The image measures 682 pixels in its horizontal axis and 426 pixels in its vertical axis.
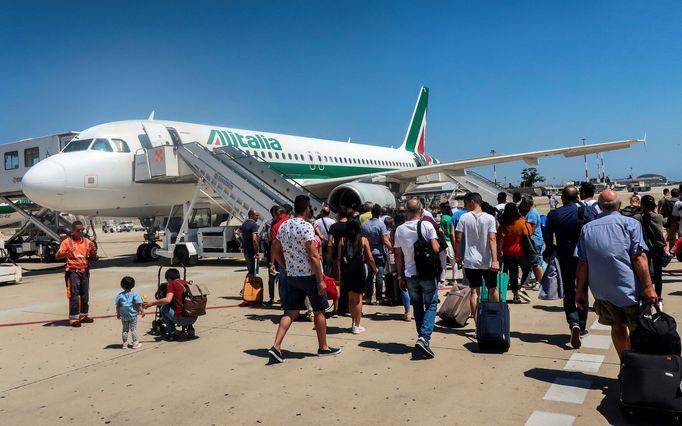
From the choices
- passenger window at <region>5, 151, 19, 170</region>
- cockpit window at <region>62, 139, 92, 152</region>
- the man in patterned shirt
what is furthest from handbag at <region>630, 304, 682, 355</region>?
passenger window at <region>5, 151, 19, 170</region>

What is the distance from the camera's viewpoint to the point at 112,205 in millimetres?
14242

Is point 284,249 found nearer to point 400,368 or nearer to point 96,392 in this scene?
point 400,368

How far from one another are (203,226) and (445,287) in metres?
8.98

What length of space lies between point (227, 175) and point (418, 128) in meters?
19.9

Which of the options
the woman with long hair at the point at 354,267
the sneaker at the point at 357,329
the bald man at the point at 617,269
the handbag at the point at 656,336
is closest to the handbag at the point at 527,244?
the woman with long hair at the point at 354,267

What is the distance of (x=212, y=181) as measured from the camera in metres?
13.8

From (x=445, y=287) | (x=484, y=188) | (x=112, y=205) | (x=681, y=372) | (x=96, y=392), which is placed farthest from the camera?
(x=484, y=188)

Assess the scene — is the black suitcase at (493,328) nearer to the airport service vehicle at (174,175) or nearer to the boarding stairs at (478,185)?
the airport service vehicle at (174,175)

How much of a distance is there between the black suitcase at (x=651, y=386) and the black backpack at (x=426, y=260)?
6.87 ft

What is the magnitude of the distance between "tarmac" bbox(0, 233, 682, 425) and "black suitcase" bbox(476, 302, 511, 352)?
14cm

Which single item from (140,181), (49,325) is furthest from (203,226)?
(49,325)

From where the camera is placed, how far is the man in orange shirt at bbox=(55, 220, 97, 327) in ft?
24.5

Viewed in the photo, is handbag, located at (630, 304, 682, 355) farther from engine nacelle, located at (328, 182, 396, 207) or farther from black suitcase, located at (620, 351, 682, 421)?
engine nacelle, located at (328, 182, 396, 207)

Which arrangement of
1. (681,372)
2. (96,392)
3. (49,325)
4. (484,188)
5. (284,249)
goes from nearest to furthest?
1. (681,372)
2. (96,392)
3. (284,249)
4. (49,325)
5. (484,188)
